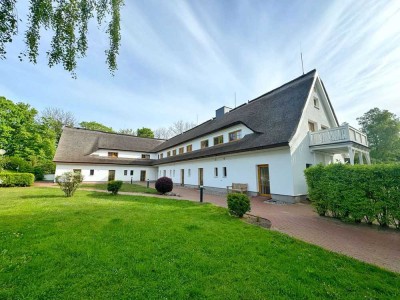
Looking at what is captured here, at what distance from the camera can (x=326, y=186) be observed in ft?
24.2

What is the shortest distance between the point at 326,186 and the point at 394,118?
3181 cm

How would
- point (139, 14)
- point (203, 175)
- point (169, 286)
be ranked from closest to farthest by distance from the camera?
point (169, 286), point (139, 14), point (203, 175)

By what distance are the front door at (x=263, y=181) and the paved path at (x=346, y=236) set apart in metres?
4.56

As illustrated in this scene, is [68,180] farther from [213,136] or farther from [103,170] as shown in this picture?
[103,170]

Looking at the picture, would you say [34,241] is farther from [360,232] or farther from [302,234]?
[360,232]

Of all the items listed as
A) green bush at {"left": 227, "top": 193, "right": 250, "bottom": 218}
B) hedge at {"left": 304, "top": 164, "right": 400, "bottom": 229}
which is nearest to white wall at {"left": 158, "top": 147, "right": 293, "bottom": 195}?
hedge at {"left": 304, "top": 164, "right": 400, "bottom": 229}

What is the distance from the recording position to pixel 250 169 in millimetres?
13758

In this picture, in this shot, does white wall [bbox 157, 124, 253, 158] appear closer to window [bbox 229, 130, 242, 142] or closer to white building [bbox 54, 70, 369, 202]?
white building [bbox 54, 70, 369, 202]

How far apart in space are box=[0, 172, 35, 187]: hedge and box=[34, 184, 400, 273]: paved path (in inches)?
942

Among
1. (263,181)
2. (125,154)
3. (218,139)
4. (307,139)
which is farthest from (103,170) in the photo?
(307,139)

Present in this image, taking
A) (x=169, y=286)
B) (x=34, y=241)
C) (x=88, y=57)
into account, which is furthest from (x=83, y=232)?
(x=88, y=57)

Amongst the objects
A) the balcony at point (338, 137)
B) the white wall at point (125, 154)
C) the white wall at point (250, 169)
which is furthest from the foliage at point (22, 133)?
the balcony at point (338, 137)

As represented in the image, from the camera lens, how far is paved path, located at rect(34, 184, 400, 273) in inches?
170

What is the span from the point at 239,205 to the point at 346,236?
3.48m
